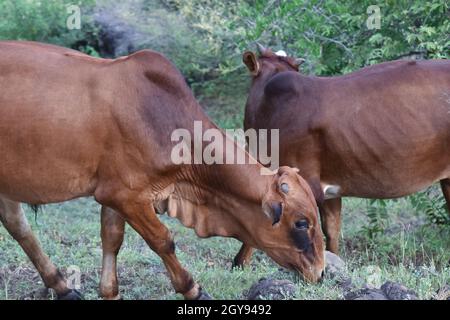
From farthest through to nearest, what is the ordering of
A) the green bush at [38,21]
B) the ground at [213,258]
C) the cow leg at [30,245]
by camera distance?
the green bush at [38,21], the cow leg at [30,245], the ground at [213,258]

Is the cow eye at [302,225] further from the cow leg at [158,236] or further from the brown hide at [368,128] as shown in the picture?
the brown hide at [368,128]

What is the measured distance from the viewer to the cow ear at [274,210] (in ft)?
16.0

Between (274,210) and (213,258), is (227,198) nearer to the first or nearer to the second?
(274,210)

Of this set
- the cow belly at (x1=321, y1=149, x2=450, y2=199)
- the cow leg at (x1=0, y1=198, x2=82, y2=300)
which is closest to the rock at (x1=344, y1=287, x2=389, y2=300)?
the cow belly at (x1=321, y1=149, x2=450, y2=199)

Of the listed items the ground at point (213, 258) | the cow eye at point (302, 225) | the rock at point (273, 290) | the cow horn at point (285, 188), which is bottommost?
the ground at point (213, 258)

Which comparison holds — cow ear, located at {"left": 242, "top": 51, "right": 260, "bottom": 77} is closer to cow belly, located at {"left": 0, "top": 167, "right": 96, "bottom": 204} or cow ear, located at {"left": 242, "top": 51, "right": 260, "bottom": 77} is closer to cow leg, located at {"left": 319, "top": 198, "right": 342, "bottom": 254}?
cow leg, located at {"left": 319, "top": 198, "right": 342, "bottom": 254}

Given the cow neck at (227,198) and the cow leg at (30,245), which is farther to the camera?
the cow leg at (30,245)

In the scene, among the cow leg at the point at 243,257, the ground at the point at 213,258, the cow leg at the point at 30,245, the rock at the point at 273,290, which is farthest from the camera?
the cow leg at the point at 243,257

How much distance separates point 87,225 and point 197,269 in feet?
6.82

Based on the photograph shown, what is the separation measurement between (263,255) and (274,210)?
2.32m

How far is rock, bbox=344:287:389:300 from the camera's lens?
463cm

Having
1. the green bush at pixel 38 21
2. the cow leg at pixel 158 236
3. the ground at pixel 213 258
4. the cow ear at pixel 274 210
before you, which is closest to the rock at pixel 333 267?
the ground at pixel 213 258
